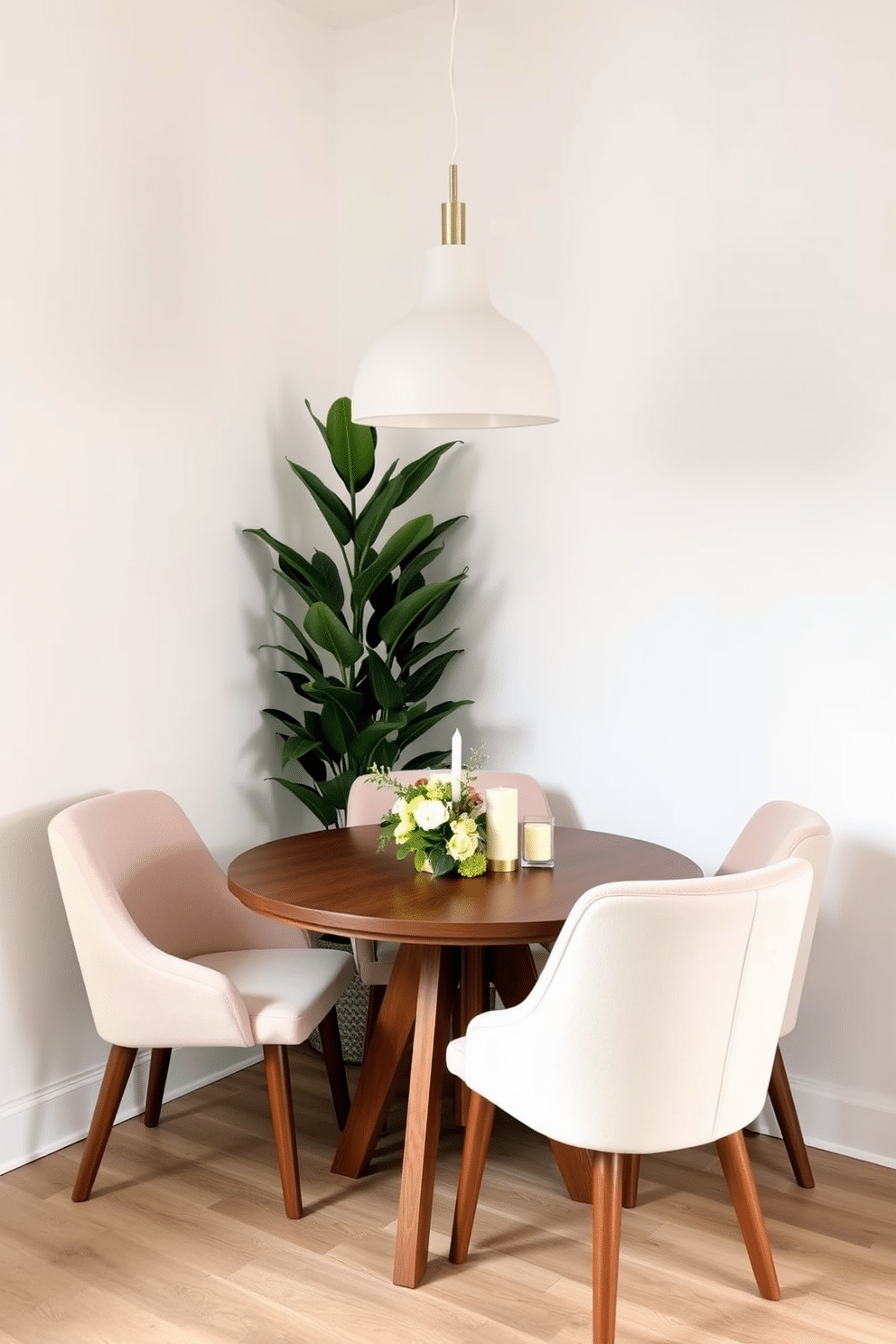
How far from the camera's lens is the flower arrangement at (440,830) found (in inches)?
94.3

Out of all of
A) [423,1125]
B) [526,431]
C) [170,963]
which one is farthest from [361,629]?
[423,1125]

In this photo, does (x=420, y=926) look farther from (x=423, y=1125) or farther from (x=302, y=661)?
(x=302, y=661)

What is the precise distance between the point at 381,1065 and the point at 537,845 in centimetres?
59

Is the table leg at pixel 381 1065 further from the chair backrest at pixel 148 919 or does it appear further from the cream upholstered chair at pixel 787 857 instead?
the cream upholstered chair at pixel 787 857

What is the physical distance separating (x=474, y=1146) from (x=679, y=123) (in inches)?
96.2

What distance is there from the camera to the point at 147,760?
3041 millimetres

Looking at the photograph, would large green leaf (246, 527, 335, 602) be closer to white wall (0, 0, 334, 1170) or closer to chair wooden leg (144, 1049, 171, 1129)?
white wall (0, 0, 334, 1170)

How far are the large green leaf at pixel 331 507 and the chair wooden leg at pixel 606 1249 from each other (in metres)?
1.91

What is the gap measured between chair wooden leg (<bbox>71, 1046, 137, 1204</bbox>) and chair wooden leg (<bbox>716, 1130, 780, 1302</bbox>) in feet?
4.13

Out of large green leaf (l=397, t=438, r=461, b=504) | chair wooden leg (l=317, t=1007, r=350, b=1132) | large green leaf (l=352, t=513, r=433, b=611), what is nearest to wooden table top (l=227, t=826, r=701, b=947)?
chair wooden leg (l=317, t=1007, r=350, b=1132)

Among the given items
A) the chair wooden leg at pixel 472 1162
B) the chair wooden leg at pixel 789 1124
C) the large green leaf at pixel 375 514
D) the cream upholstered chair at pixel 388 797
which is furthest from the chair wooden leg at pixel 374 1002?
the large green leaf at pixel 375 514

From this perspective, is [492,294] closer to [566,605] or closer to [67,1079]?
[566,605]

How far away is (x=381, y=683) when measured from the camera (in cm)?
324

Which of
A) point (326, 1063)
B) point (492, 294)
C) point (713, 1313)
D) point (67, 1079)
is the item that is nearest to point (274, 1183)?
point (326, 1063)
